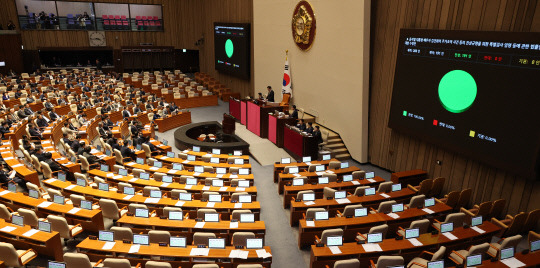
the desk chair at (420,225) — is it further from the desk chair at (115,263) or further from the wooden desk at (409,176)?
the desk chair at (115,263)

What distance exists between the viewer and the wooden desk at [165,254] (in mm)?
6523

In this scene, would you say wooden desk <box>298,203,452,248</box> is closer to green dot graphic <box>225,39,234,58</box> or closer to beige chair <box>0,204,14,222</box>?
beige chair <box>0,204,14,222</box>

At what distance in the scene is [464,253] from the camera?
23.2 feet

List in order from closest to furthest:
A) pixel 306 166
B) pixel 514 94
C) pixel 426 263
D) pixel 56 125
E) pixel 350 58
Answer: pixel 426 263 → pixel 514 94 → pixel 306 166 → pixel 350 58 → pixel 56 125

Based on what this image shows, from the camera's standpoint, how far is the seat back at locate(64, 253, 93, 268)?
237 inches

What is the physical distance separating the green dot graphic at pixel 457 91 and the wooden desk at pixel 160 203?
5838 mm

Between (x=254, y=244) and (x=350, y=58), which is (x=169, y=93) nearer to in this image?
(x=350, y=58)

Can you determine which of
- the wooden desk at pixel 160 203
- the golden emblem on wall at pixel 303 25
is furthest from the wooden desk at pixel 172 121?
the wooden desk at pixel 160 203

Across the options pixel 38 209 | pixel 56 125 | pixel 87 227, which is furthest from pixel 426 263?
pixel 56 125

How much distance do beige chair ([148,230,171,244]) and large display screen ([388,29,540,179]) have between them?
767 centimetres

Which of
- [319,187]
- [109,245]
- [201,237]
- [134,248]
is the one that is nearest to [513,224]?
[319,187]

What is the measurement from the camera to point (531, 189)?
346 inches

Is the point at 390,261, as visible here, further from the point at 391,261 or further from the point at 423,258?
the point at 423,258

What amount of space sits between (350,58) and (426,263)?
328 inches
